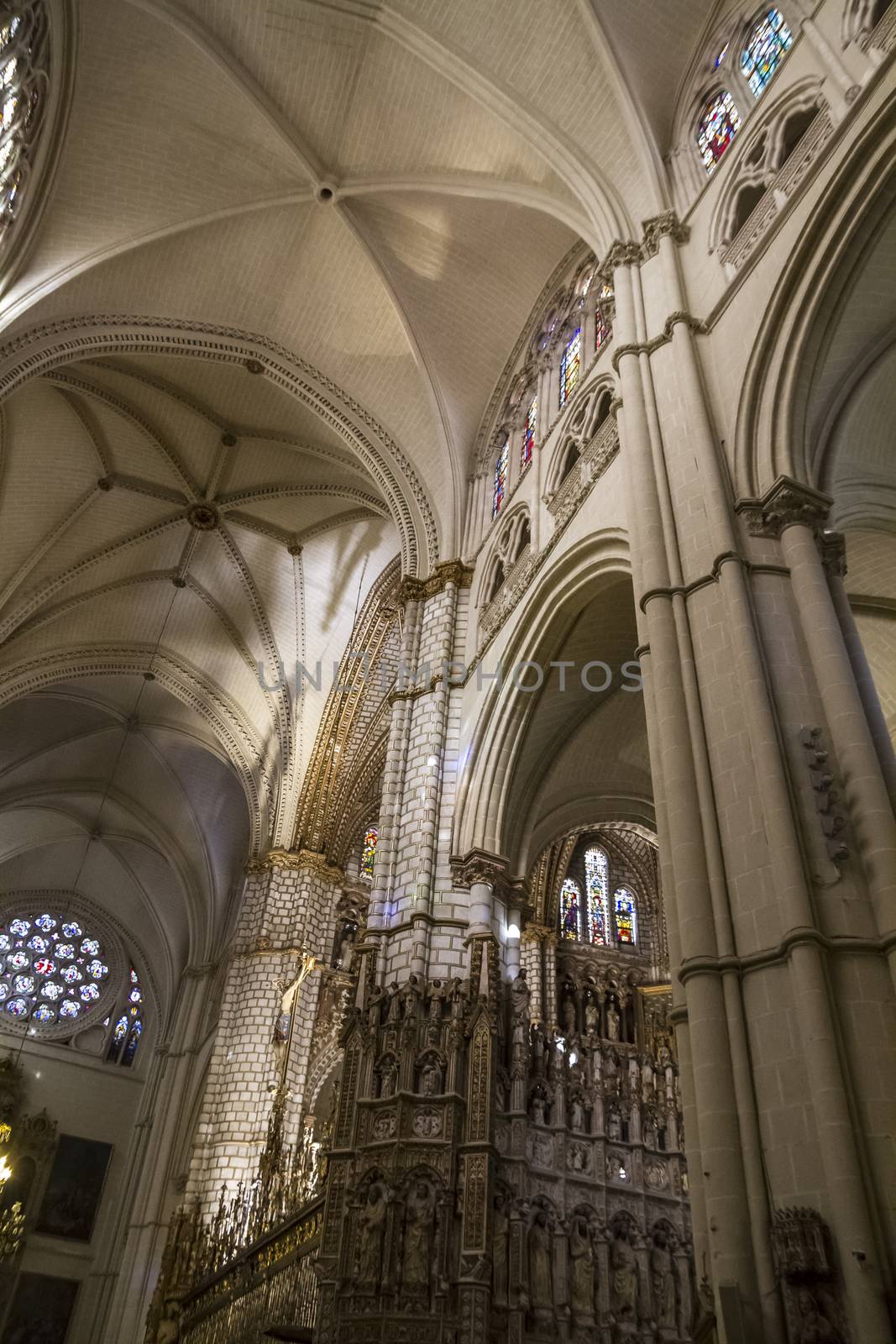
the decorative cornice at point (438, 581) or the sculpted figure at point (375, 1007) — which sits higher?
the decorative cornice at point (438, 581)

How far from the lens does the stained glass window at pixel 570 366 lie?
41.8 feet

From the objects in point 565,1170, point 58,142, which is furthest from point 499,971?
point 58,142

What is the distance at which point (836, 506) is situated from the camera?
8773 mm

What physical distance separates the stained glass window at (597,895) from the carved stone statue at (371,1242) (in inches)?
400

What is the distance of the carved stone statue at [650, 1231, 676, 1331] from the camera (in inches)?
342

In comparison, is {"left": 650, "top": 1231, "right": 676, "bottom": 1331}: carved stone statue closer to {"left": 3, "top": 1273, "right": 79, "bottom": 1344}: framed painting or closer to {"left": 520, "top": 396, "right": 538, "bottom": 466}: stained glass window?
{"left": 520, "top": 396, "right": 538, "bottom": 466}: stained glass window

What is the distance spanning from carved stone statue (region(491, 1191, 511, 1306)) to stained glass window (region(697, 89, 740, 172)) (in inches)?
408

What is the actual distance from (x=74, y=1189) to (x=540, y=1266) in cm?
2037

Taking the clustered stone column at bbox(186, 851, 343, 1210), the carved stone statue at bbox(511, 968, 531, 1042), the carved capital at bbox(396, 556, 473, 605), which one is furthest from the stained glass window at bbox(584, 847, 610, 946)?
the carved stone statue at bbox(511, 968, 531, 1042)

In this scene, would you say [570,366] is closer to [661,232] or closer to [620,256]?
[620,256]

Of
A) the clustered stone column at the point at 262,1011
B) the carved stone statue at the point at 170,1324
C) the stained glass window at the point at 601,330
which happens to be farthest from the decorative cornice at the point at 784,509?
the clustered stone column at the point at 262,1011

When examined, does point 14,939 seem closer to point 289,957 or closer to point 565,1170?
point 289,957

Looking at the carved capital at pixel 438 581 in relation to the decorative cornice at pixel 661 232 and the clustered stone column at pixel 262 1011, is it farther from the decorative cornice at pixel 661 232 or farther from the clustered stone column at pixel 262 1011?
the clustered stone column at pixel 262 1011

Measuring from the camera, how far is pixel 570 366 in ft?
42.9
